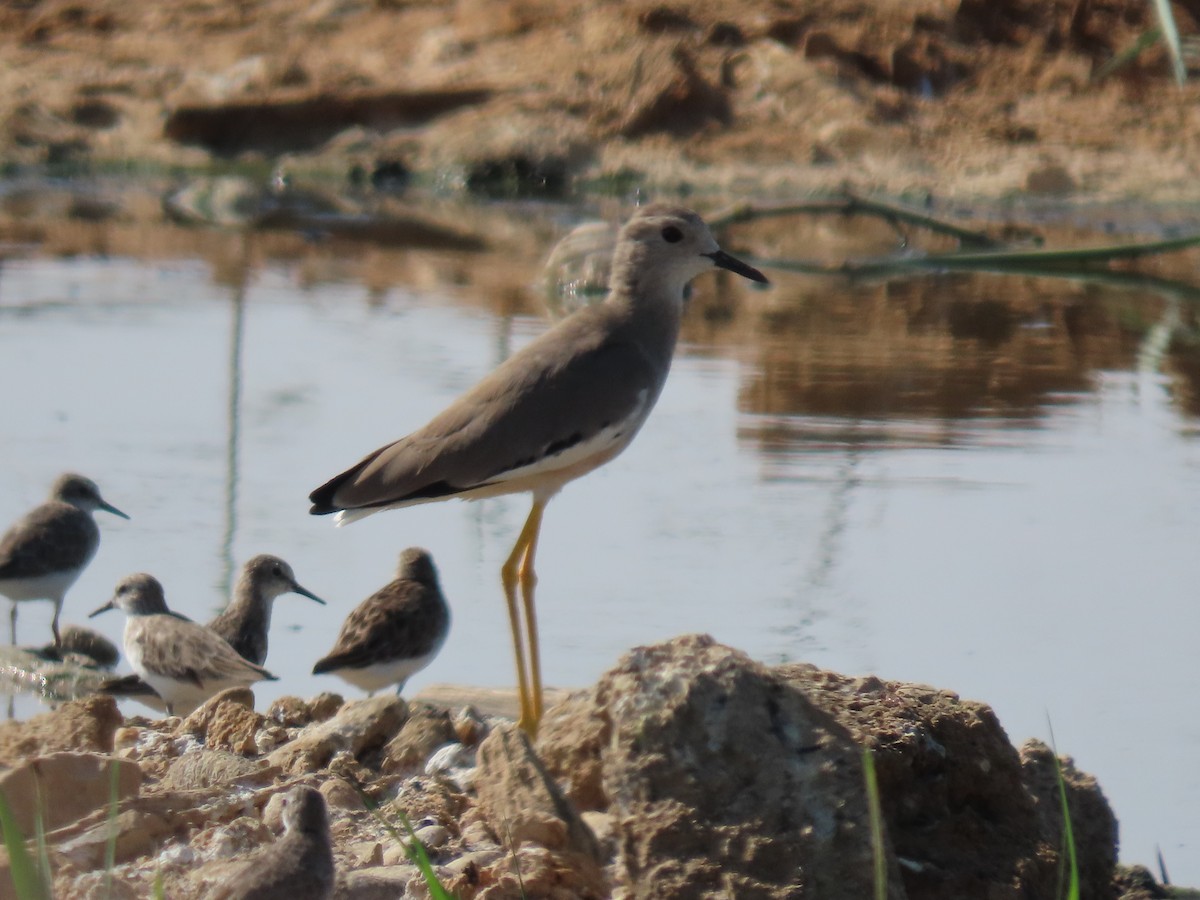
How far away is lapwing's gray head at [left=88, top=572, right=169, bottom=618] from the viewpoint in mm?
6711

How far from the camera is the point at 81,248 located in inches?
595

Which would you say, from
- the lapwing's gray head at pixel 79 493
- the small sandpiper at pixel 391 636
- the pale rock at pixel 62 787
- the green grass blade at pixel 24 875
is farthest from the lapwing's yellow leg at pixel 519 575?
the green grass blade at pixel 24 875

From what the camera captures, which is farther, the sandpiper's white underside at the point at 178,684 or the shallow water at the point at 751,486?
the shallow water at the point at 751,486

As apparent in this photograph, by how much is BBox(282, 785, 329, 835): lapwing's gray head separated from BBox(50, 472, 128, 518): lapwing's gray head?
381cm

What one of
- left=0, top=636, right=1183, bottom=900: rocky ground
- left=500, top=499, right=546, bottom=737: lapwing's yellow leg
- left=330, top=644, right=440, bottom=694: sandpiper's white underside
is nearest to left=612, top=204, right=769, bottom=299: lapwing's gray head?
left=500, top=499, right=546, bottom=737: lapwing's yellow leg

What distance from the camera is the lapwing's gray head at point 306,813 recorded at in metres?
4.05

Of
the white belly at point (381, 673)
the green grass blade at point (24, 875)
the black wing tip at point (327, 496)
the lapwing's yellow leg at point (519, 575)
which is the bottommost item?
the white belly at point (381, 673)

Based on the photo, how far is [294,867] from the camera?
391 cm

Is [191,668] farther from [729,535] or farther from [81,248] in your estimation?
[81,248]

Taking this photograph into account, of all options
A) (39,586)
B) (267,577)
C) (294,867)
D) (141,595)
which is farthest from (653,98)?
(294,867)

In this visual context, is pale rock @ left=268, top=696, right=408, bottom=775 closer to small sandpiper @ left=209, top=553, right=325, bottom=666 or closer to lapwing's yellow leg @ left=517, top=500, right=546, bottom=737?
lapwing's yellow leg @ left=517, top=500, right=546, bottom=737

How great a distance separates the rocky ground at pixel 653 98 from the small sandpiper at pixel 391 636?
487 inches

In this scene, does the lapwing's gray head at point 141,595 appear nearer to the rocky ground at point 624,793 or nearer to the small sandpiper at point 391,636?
the small sandpiper at point 391,636

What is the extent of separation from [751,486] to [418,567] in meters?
2.09
